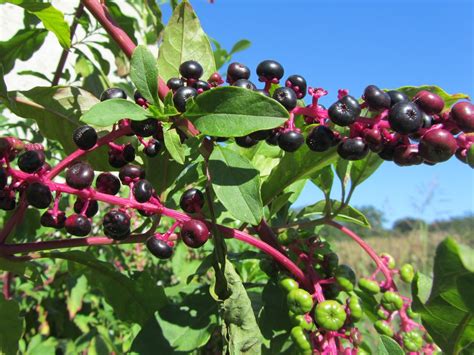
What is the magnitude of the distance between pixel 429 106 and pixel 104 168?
0.80 metres

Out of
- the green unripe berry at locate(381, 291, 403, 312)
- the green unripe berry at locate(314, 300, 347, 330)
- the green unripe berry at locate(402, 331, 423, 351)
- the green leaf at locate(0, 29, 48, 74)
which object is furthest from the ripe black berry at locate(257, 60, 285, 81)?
the green leaf at locate(0, 29, 48, 74)

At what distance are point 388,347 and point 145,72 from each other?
28.9 inches

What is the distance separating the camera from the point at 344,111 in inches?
34.5

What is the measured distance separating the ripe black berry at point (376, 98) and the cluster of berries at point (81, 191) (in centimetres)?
42

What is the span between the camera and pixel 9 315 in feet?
4.35

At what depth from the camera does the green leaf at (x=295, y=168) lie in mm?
1218

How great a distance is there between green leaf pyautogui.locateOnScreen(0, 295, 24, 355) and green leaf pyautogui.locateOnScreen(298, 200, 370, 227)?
0.92 metres

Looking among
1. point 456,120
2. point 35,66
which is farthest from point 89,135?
point 35,66

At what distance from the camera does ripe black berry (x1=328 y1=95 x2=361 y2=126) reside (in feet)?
2.87

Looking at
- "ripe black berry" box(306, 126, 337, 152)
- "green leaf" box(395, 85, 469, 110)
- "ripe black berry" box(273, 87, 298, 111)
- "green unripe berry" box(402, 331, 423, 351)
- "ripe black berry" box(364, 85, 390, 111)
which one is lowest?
"green unripe berry" box(402, 331, 423, 351)

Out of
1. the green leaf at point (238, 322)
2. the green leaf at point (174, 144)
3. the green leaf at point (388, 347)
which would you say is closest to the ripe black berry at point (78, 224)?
the green leaf at point (174, 144)

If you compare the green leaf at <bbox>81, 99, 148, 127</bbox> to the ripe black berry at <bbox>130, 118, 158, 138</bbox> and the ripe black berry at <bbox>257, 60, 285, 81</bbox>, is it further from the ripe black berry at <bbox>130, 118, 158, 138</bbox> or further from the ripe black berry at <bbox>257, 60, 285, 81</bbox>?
the ripe black berry at <bbox>257, 60, 285, 81</bbox>

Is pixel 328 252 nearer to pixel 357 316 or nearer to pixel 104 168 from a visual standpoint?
pixel 357 316

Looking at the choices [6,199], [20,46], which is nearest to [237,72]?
[6,199]
